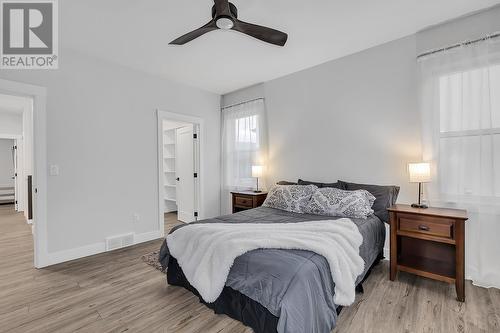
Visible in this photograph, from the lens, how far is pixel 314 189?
3127mm

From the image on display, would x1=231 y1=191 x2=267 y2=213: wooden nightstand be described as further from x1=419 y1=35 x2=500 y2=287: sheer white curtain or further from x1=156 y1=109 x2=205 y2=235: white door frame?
x1=419 y1=35 x2=500 y2=287: sheer white curtain

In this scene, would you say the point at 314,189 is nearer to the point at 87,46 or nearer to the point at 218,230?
the point at 218,230

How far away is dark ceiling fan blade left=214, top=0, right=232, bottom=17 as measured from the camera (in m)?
1.69

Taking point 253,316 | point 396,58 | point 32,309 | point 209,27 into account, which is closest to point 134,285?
point 32,309

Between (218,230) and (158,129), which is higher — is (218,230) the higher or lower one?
the lower one

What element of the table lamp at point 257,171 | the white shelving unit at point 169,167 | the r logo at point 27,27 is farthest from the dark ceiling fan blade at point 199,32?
the white shelving unit at point 169,167

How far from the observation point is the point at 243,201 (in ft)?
13.4

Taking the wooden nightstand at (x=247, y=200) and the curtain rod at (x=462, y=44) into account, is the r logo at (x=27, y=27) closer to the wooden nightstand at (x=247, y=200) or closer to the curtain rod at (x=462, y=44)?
the wooden nightstand at (x=247, y=200)

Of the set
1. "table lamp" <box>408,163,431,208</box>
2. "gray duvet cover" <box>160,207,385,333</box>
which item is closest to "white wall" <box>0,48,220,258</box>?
"gray duvet cover" <box>160,207,385,333</box>

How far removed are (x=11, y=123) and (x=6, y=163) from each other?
262 centimetres

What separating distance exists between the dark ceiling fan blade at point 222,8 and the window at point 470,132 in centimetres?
239

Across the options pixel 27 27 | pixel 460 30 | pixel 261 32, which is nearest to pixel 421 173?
pixel 460 30

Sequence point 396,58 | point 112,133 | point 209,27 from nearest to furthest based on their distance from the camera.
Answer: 1. point 209,27
2. point 396,58
3. point 112,133

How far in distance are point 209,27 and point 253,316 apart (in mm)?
2215
